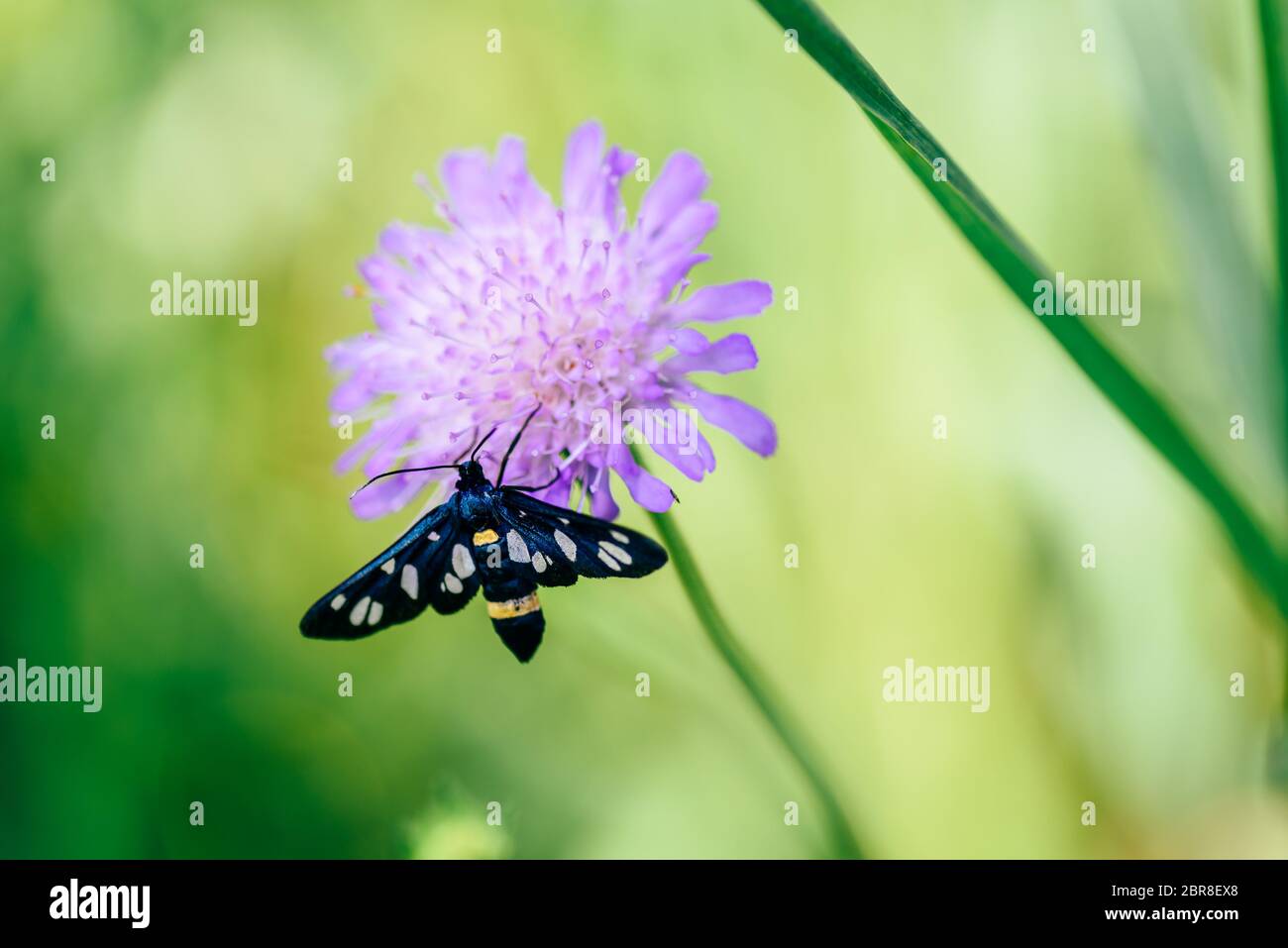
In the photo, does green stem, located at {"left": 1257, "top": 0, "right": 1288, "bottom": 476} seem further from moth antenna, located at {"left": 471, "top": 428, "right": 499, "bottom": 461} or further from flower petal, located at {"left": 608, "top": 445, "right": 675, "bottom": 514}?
moth antenna, located at {"left": 471, "top": 428, "right": 499, "bottom": 461}

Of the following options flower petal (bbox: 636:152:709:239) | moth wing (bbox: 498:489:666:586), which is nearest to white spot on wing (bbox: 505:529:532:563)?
moth wing (bbox: 498:489:666:586)

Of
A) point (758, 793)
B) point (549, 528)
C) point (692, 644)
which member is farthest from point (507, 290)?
point (758, 793)

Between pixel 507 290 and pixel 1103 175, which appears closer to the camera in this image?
pixel 507 290

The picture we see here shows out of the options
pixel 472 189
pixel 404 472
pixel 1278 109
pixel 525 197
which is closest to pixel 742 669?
pixel 404 472

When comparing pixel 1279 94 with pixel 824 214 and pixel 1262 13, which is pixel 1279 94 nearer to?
pixel 1262 13

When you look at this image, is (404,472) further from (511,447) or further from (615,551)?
(615,551)

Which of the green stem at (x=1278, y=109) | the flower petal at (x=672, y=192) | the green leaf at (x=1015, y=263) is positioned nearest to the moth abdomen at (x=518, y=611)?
the flower petal at (x=672, y=192)
